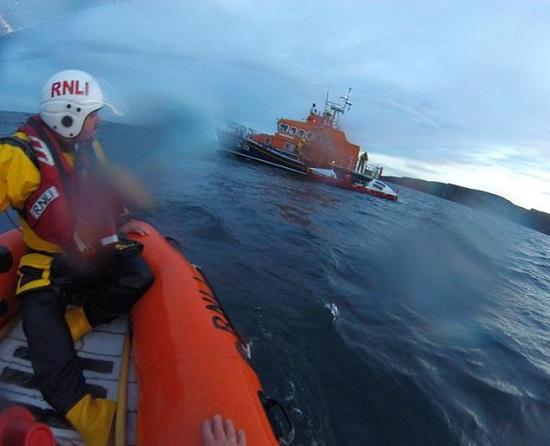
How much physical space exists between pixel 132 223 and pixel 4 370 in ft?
5.31

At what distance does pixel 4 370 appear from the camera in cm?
224

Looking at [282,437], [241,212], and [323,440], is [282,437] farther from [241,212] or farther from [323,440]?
[241,212]

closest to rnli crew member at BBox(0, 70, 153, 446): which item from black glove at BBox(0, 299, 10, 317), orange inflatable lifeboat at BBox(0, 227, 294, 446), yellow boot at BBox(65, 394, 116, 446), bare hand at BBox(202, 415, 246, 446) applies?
yellow boot at BBox(65, 394, 116, 446)

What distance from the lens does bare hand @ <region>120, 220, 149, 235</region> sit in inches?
137

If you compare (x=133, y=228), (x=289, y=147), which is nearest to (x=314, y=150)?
(x=289, y=147)

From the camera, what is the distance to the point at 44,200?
212 centimetres

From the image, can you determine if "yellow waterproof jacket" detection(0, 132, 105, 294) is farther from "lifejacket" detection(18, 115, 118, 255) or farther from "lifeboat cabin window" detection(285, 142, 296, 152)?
"lifeboat cabin window" detection(285, 142, 296, 152)

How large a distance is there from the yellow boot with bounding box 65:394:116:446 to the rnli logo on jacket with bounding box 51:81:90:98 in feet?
5.47

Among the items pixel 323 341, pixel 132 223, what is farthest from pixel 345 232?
pixel 132 223

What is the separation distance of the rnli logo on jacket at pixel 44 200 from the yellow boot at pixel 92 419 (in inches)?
41.3

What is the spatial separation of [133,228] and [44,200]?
143cm

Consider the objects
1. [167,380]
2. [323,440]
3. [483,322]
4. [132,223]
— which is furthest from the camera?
[483,322]

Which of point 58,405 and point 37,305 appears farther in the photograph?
point 37,305

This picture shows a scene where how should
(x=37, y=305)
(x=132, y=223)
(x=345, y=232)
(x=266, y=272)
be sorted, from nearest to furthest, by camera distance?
(x=37, y=305) → (x=132, y=223) → (x=266, y=272) → (x=345, y=232)
